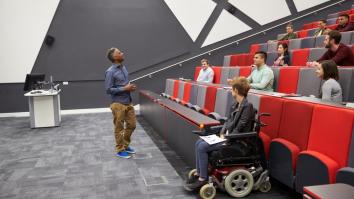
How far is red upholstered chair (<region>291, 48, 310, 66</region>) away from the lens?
6.32ft

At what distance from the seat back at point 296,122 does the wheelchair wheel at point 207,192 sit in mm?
310

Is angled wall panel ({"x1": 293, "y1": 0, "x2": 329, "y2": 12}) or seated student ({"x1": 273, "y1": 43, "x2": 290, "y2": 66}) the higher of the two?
angled wall panel ({"x1": 293, "y1": 0, "x2": 329, "y2": 12})

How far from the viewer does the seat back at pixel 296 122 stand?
3.33 ft

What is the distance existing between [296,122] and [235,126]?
205mm

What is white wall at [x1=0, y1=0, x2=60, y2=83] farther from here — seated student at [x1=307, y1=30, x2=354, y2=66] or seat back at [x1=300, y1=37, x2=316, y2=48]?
seated student at [x1=307, y1=30, x2=354, y2=66]

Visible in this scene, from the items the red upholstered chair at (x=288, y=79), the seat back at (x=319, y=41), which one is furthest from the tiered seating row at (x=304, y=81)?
the seat back at (x=319, y=41)

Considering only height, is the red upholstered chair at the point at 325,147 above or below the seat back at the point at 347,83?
below

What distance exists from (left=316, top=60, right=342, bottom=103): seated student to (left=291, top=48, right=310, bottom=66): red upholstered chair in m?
0.77

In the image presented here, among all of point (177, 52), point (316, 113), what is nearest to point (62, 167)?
point (316, 113)

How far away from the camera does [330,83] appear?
1155 millimetres

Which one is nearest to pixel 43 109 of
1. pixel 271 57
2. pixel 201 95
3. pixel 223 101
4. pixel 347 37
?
pixel 201 95

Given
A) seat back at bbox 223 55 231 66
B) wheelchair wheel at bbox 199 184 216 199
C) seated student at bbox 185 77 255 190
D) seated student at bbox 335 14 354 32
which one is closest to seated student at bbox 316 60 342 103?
seated student at bbox 185 77 255 190

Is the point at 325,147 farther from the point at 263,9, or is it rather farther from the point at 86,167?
the point at 263,9

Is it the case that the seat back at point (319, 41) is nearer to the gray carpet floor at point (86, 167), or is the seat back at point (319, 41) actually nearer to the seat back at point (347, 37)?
the seat back at point (347, 37)
